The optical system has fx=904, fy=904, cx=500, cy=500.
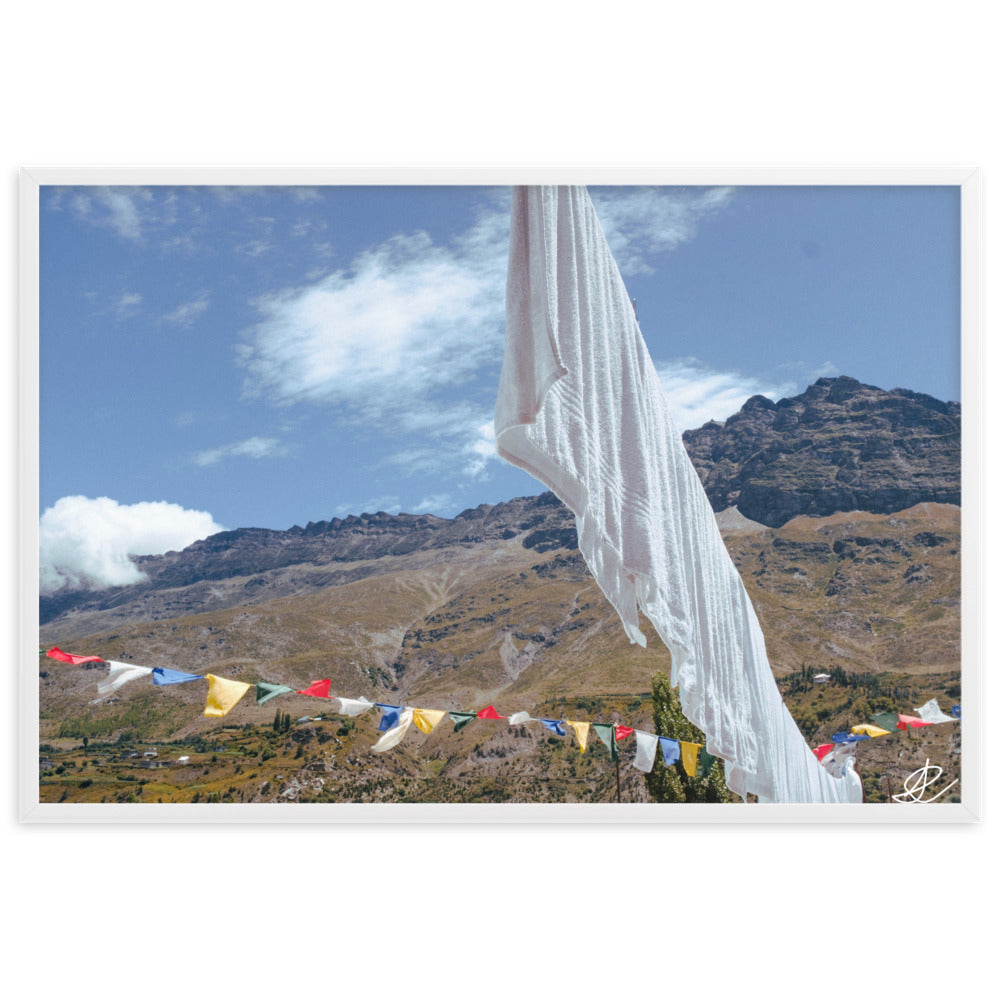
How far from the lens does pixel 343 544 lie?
35.1m

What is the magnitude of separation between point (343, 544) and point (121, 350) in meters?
21.9

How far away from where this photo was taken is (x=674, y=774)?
25.5 feet

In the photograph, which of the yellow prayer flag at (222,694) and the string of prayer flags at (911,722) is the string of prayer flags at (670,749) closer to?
the string of prayer flags at (911,722)

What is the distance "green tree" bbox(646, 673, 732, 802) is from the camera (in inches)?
309

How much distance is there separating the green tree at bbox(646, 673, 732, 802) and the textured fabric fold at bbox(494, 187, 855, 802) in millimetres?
6200

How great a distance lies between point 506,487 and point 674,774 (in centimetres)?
2815

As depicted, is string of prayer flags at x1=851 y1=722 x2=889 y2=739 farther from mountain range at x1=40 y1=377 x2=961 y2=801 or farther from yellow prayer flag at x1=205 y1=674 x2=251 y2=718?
mountain range at x1=40 y1=377 x2=961 y2=801

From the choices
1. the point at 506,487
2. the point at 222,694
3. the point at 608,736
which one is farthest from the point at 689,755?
the point at 506,487

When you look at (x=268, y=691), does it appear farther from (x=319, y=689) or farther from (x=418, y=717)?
(x=418, y=717)

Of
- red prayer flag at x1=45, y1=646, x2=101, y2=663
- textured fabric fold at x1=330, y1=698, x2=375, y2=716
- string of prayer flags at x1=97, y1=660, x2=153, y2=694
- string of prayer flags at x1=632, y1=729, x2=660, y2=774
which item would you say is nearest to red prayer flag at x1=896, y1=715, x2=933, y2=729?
string of prayer flags at x1=632, y1=729, x2=660, y2=774
